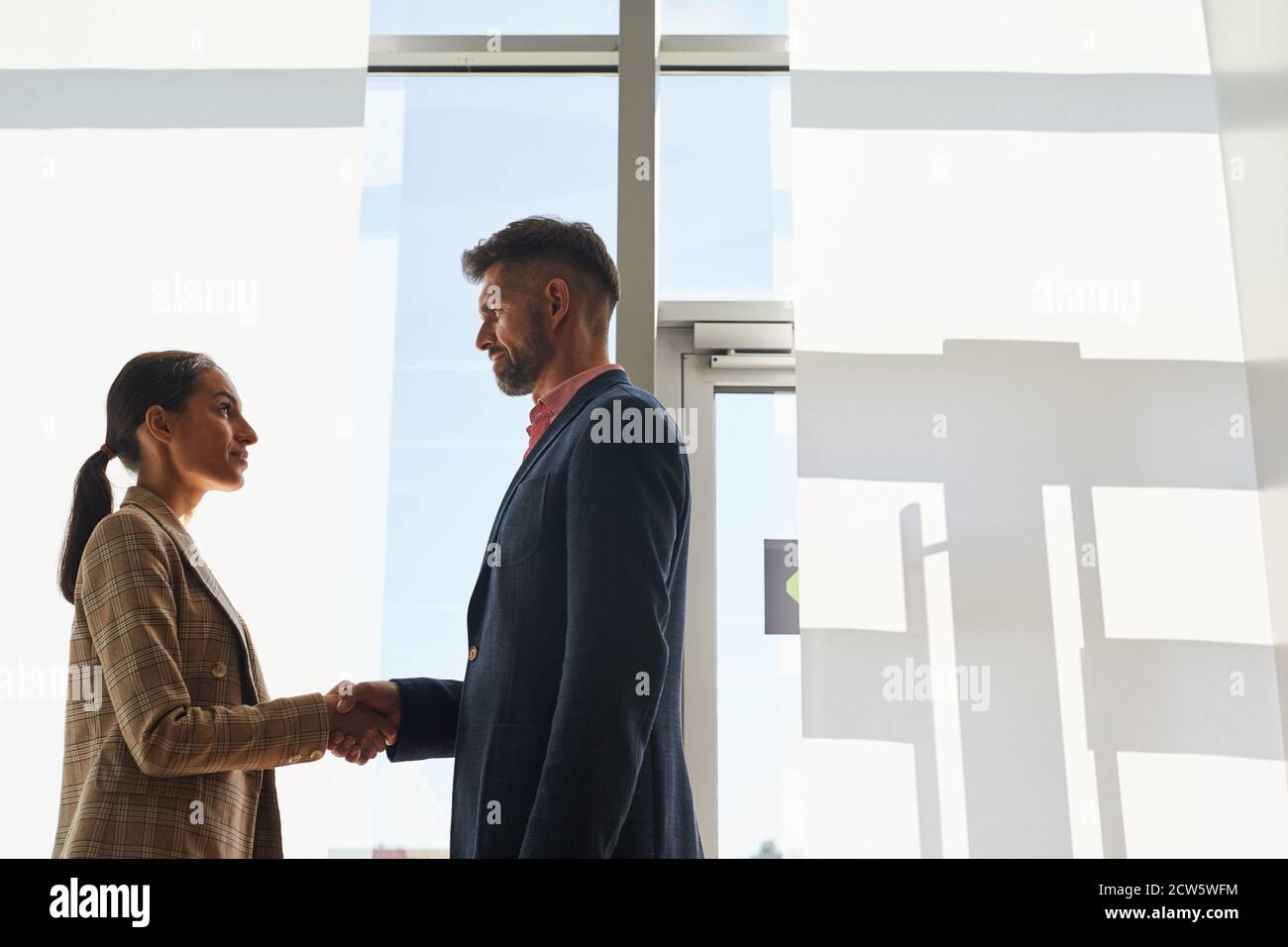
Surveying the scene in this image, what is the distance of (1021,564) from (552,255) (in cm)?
108

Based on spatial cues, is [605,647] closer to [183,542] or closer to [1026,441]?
[183,542]

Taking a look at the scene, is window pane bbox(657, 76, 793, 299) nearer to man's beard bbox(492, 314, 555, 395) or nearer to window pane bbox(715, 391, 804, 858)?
window pane bbox(715, 391, 804, 858)

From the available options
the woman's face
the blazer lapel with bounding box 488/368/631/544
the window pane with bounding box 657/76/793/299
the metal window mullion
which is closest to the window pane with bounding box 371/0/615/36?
the metal window mullion

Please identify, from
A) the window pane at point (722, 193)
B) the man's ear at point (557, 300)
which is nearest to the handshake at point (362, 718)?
the man's ear at point (557, 300)

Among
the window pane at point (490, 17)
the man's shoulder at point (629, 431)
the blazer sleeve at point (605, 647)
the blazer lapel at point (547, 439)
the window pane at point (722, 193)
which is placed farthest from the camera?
the window pane at point (490, 17)

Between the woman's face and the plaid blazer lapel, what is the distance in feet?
0.25

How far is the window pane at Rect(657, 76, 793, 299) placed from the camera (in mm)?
2189

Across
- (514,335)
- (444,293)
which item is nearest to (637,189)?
(444,293)

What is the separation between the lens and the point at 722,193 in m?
2.22

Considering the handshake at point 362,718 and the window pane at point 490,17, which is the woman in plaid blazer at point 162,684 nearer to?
the handshake at point 362,718

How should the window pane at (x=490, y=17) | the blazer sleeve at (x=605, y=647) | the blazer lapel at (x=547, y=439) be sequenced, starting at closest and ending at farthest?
the blazer sleeve at (x=605, y=647)
the blazer lapel at (x=547, y=439)
the window pane at (x=490, y=17)

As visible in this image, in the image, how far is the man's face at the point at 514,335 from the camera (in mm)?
1544

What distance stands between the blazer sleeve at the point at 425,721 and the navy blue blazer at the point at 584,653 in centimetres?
26
